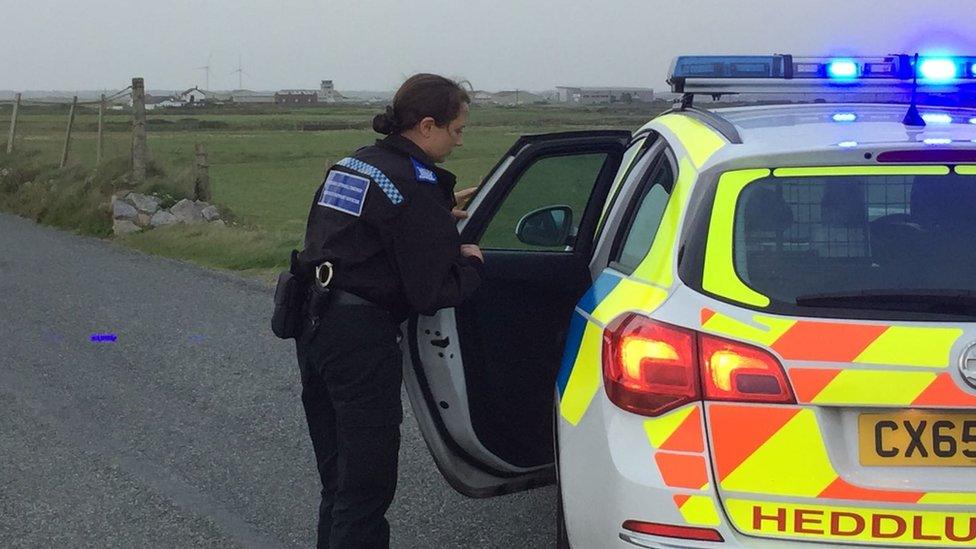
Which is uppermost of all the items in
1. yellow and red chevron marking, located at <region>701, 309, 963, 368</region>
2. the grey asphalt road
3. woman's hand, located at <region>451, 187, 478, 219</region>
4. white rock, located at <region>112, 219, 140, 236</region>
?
woman's hand, located at <region>451, 187, 478, 219</region>

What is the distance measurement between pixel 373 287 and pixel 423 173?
0.35 meters

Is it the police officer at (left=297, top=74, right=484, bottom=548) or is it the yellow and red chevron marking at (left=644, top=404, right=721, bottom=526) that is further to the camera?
the police officer at (left=297, top=74, right=484, bottom=548)

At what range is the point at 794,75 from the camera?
3.66 m

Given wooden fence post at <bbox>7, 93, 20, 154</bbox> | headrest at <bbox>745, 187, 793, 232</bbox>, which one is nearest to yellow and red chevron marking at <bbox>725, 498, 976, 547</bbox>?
headrest at <bbox>745, 187, 793, 232</bbox>

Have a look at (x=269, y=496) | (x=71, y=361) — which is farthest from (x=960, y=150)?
(x=71, y=361)

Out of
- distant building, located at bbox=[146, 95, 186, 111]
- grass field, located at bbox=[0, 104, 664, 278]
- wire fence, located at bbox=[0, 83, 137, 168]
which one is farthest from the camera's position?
distant building, located at bbox=[146, 95, 186, 111]

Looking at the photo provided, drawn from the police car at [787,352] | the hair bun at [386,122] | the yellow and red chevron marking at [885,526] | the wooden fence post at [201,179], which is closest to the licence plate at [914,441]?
the police car at [787,352]

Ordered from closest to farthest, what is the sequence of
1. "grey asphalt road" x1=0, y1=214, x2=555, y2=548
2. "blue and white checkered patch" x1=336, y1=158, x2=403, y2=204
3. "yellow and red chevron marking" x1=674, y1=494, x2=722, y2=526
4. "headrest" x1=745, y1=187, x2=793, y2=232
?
"yellow and red chevron marking" x1=674, y1=494, x2=722, y2=526, "headrest" x1=745, y1=187, x2=793, y2=232, "blue and white checkered patch" x1=336, y1=158, x2=403, y2=204, "grey asphalt road" x1=0, y1=214, x2=555, y2=548

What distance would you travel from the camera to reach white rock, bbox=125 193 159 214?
15.3 m

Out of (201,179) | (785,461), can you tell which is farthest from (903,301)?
(201,179)

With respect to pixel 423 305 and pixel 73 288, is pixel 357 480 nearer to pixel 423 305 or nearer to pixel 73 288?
pixel 423 305

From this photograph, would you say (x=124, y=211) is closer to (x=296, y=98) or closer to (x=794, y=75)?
(x=794, y=75)

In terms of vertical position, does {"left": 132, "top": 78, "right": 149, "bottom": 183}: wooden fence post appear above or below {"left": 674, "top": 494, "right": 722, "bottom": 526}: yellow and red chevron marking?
above

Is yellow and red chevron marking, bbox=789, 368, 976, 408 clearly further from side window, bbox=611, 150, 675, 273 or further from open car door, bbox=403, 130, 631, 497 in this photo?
open car door, bbox=403, 130, 631, 497
